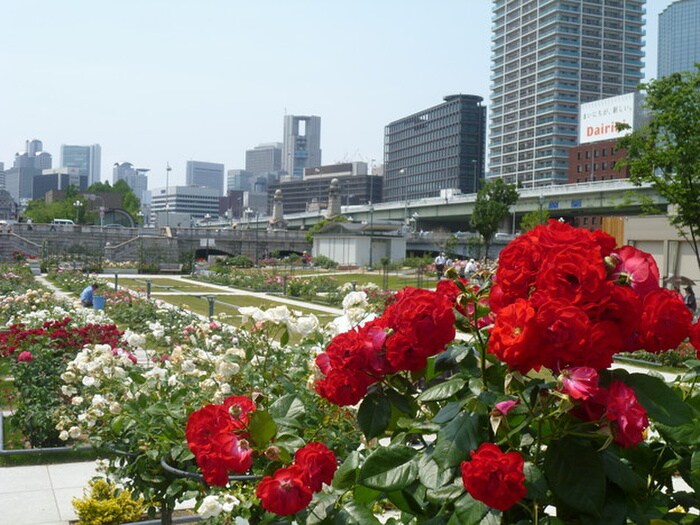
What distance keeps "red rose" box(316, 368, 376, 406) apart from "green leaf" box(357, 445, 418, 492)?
24cm

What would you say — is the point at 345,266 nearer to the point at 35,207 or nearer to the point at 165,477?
the point at 165,477

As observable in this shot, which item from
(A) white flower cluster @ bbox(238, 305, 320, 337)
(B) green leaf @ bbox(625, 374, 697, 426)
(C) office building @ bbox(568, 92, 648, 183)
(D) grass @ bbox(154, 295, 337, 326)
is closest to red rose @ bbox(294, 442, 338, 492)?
(B) green leaf @ bbox(625, 374, 697, 426)

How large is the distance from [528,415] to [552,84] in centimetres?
17538

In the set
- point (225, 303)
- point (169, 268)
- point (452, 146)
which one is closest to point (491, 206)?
point (169, 268)

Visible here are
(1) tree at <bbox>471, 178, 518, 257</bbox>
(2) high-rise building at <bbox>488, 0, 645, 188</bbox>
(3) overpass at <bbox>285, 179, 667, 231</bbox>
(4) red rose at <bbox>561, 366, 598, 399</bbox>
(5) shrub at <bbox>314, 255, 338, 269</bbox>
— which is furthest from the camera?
(2) high-rise building at <bbox>488, 0, 645, 188</bbox>

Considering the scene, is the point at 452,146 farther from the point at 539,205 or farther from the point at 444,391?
the point at 444,391

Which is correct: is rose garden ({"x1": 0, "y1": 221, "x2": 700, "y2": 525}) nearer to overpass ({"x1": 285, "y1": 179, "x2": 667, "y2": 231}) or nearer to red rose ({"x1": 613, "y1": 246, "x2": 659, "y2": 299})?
red rose ({"x1": 613, "y1": 246, "x2": 659, "y2": 299})

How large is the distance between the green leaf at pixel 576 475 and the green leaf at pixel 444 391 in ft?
1.22

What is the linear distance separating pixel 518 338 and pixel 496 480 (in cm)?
40

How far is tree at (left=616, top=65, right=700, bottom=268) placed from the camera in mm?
28219

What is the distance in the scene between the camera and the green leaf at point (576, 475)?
2.37 metres

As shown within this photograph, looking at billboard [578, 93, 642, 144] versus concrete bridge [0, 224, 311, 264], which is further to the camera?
billboard [578, 93, 642, 144]

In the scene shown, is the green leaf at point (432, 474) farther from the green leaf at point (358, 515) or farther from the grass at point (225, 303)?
the grass at point (225, 303)

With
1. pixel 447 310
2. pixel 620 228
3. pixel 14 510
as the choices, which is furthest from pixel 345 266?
pixel 447 310
